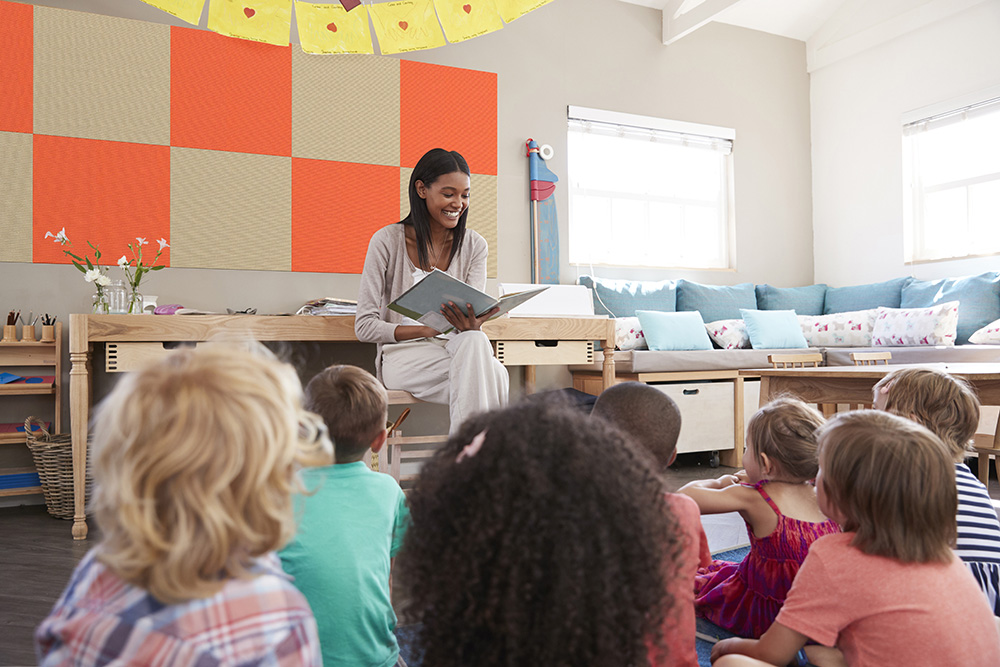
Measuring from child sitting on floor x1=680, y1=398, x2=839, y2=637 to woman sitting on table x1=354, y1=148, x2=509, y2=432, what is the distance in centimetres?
87

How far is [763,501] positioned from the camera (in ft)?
4.46

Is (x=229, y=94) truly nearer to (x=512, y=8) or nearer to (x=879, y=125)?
(x=512, y=8)

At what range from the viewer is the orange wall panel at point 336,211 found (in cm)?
330

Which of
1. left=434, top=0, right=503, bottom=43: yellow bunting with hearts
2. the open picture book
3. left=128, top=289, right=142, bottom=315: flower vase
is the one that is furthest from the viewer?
left=434, top=0, right=503, bottom=43: yellow bunting with hearts

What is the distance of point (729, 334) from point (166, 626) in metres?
3.93

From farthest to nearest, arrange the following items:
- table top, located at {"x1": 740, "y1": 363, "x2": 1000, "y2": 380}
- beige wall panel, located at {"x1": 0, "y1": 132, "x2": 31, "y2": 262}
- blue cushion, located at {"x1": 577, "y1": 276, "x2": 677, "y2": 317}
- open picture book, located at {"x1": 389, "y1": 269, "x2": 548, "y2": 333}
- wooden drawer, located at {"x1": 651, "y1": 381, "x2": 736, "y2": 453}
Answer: blue cushion, located at {"x1": 577, "y1": 276, "x2": 677, "y2": 317} < wooden drawer, located at {"x1": 651, "y1": 381, "x2": 736, "y2": 453} < beige wall panel, located at {"x1": 0, "y1": 132, "x2": 31, "y2": 262} < open picture book, located at {"x1": 389, "y1": 269, "x2": 548, "y2": 333} < table top, located at {"x1": 740, "y1": 363, "x2": 1000, "y2": 380}

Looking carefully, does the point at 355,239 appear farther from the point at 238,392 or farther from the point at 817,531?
the point at 238,392

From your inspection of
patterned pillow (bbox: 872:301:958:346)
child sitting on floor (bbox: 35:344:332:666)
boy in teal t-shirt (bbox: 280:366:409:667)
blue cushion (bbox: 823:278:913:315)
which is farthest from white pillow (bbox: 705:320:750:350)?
child sitting on floor (bbox: 35:344:332:666)

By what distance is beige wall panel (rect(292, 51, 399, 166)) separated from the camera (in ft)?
10.9

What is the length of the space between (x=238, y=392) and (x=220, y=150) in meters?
2.95

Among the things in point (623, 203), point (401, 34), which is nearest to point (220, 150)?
point (401, 34)

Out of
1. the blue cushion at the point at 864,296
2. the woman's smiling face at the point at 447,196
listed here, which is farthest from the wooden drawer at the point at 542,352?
the blue cushion at the point at 864,296

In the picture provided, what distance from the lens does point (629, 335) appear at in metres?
3.90

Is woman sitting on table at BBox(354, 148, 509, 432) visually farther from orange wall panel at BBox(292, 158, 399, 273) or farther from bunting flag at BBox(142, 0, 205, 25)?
bunting flag at BBox(142, 0, 205, 25)
